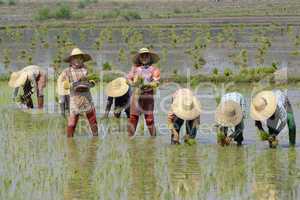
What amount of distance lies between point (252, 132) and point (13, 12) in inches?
1726

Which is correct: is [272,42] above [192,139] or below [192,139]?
above

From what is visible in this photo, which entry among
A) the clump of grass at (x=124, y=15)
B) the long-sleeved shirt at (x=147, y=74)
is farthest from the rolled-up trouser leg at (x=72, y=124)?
the clump of grass at (x=124, y=15)

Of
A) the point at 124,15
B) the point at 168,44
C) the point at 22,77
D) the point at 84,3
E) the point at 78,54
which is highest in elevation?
the point at 84,3

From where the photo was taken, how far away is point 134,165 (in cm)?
959

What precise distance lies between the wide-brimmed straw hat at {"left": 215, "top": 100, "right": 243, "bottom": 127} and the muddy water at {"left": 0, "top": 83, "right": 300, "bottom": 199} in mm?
343

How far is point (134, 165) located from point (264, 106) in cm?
172

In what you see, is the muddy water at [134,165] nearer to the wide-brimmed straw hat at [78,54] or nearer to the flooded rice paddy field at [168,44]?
the wide-brimmed straw hat at [78,54]

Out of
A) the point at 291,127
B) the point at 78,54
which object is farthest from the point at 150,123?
the point at 291,127

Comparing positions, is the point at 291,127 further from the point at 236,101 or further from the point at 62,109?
the point at 62,109

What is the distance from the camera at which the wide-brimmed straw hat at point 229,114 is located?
10.3m

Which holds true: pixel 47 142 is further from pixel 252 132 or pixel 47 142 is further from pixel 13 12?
pixel 13 12

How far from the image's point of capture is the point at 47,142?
37.1ft

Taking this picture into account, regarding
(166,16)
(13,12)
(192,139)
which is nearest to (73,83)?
(192,139)

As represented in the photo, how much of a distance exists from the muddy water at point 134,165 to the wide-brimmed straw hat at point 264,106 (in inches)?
17.4
